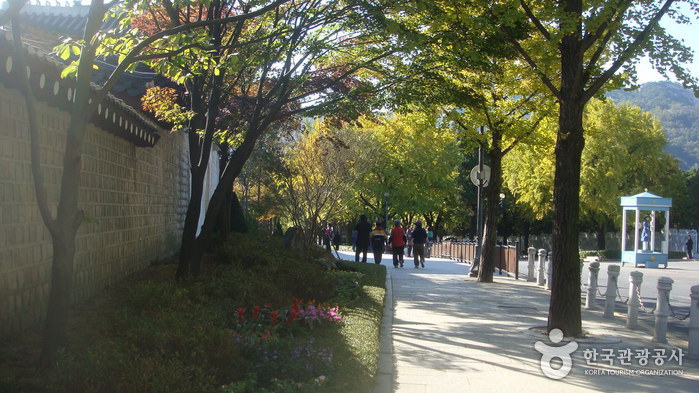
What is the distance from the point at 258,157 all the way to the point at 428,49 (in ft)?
49.1

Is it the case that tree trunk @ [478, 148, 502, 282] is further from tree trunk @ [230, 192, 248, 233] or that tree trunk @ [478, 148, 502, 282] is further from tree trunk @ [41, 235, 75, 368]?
tree trunk @ [41, 235, 75, 368]

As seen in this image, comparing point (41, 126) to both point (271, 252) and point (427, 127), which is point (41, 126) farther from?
point (427, 127)

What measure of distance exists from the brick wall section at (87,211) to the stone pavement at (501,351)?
344 cm

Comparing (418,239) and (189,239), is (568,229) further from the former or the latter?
(418,239)

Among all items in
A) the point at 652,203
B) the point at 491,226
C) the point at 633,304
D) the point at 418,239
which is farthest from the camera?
the point at 652,203

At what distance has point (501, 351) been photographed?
8.34 metres

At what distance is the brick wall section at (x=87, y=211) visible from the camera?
6157mm

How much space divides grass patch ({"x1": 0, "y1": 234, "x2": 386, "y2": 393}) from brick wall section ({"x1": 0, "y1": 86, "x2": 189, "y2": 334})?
0.47 metres

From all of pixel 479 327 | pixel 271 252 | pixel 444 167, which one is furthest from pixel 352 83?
pixel 444 167

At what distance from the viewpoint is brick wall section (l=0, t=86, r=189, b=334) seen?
616 cm

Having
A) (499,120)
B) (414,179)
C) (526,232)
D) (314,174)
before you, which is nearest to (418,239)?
(314,174)

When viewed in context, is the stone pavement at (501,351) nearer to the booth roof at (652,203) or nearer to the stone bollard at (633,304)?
the stone bollard at (633,304)

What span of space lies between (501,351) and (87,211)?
5.36m

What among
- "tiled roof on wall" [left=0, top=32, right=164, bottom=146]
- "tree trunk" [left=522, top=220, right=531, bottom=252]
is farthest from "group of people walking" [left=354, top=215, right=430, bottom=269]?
"tree trunk" [left=522, top=220, right=531, bottom=252]
